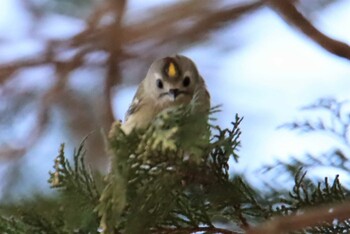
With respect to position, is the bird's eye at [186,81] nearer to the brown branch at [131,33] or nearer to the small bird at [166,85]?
the small bird at [166,85]

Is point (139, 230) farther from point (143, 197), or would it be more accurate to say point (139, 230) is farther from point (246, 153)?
point (246, 153)

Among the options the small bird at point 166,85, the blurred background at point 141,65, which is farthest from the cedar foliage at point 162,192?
the small bird at point 166,85

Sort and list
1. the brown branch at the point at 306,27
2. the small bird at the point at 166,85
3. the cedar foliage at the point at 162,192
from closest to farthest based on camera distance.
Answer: the cedar foliage at the point at 162,192 < the brown branch at the point at 306,27 < the small bird at the point at 166,85

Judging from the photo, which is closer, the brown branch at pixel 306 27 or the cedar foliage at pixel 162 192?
the cedar foliage at pixel 162 192

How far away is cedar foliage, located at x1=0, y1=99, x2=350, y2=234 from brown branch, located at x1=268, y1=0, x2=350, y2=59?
0.14 metres

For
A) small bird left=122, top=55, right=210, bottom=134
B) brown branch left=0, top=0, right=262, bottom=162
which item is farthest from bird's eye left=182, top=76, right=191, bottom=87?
brown branch left=0, top=0, right=262, bottom=162

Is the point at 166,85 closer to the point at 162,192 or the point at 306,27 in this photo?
the point at 306,27

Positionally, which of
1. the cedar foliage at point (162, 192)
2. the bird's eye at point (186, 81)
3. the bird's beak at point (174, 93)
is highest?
the bird's eye at point (186, 81)

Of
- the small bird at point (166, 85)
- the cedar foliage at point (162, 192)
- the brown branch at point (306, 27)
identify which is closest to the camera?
the cedar foliage at point (162, 192)

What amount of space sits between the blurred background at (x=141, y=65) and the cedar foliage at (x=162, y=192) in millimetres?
104

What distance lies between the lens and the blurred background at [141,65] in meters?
0.78

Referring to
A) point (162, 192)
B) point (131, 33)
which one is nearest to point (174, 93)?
point (131, 33)

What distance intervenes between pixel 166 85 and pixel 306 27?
292 mm

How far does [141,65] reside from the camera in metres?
0.96
